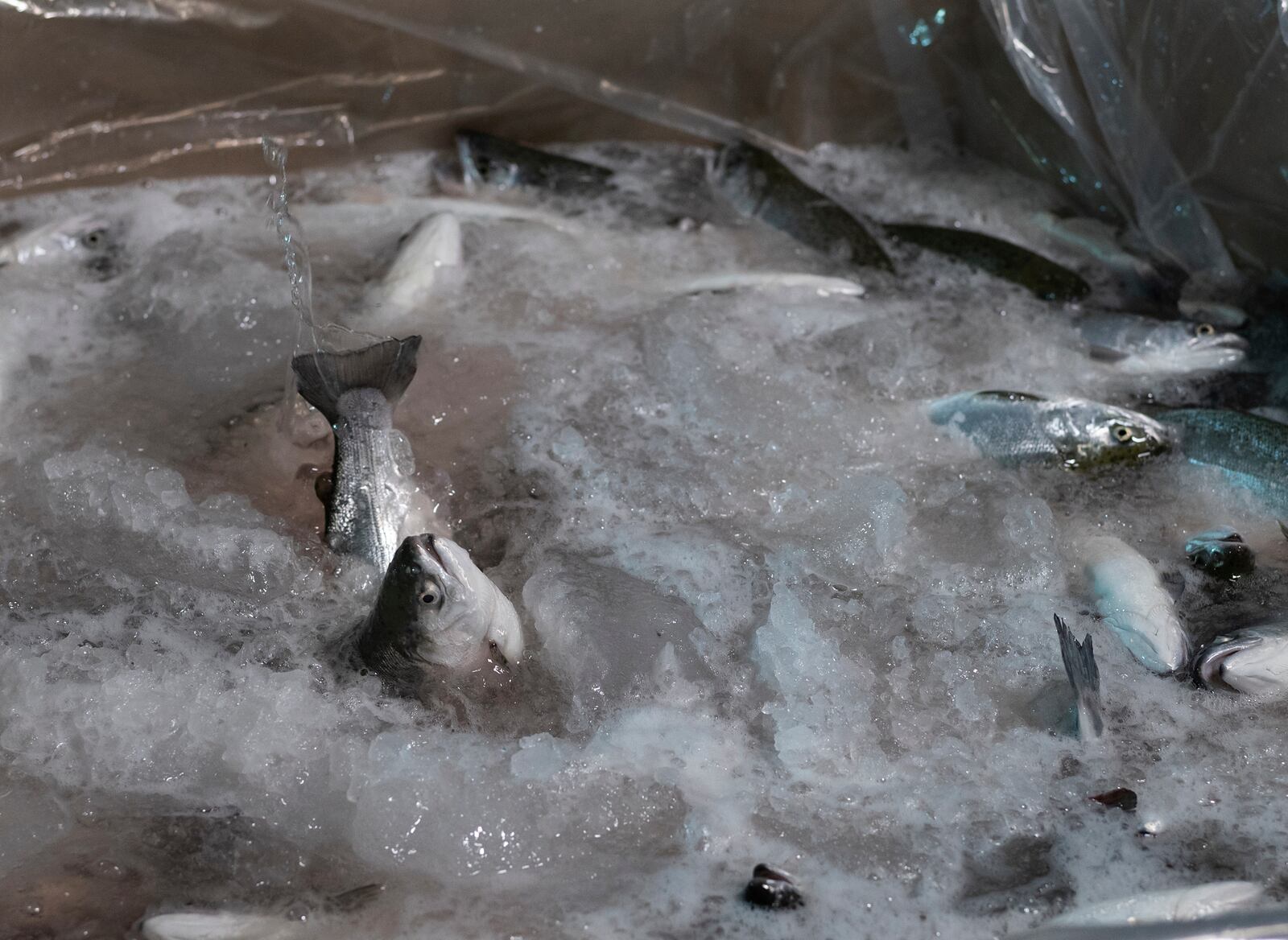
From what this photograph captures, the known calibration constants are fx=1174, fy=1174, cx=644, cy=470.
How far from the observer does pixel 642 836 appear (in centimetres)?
183

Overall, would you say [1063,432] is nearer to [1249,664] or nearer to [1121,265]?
[1249,664]

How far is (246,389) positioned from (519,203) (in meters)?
0.95

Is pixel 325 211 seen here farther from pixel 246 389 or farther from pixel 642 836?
pixel 642 836

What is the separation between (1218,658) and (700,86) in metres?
2.08

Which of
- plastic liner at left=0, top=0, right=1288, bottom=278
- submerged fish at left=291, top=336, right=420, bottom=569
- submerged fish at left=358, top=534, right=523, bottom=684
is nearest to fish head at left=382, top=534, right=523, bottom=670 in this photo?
submerged fish at left=358, top=534, right=523, bottom=684

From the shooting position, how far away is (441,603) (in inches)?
75.1

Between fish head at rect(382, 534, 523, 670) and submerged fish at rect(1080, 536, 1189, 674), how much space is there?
1119 mm

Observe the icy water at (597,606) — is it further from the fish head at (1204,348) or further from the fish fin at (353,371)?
the fish fin at (353,371)

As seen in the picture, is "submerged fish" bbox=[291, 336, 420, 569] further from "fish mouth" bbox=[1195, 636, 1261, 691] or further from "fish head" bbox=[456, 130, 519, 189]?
"fish mouth" bbox=[1195, 636, 1261, 691]

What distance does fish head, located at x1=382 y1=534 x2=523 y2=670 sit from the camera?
1.91 m

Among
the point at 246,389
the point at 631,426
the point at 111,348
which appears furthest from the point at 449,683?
the point at 111,348

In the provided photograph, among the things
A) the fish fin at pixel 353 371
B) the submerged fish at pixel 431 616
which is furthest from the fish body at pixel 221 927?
the fish fin at pixel 353 371

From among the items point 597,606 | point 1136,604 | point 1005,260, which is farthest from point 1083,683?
point 1005,260

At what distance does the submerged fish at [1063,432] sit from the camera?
2447 millimetres
